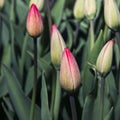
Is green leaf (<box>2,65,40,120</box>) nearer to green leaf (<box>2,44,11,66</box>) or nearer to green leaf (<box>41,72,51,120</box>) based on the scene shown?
green leaf (<box>41,72,51,120</box>)

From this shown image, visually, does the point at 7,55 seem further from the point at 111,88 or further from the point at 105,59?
the point at 105,59

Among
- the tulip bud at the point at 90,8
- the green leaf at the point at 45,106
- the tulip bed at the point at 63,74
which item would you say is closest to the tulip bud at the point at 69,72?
the tulip bed at the point at 63,74

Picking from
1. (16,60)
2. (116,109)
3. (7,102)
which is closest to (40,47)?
(16,60)

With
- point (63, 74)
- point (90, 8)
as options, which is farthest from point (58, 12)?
point (63, 74)

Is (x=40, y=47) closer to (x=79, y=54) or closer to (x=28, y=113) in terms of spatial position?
(x=79, y=54)

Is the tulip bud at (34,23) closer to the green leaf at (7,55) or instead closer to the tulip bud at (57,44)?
the tulip bud at (57,44)
